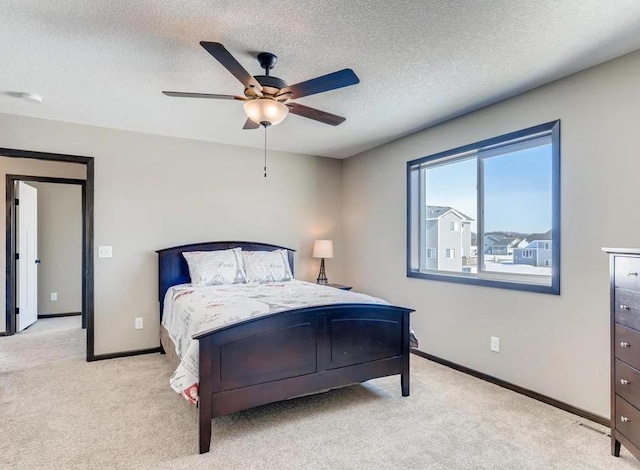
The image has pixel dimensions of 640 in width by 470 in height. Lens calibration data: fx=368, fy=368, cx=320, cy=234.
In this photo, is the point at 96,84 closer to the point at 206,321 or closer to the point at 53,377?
the point at 206,321

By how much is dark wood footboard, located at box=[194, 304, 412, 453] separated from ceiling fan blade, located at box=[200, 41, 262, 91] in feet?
4.78

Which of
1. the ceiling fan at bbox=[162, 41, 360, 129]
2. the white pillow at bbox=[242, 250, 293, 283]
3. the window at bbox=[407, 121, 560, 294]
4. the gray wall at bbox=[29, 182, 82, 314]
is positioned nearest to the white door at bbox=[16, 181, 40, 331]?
the gray wall at bbox=[29, 182, 82, 314]

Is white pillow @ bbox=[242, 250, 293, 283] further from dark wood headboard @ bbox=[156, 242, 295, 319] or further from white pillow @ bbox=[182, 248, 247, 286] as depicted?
dark wood headboard @ bbox=[156, 242, 295, 319]

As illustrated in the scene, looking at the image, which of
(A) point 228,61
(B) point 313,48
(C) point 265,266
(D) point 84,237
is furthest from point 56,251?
(B) point 313,48

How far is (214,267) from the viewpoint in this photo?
3.94 m

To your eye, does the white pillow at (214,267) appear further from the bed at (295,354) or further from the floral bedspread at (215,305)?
the bed at (295,354)

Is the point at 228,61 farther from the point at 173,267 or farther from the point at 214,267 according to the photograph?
the point at 173,267

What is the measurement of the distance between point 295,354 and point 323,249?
2.44 m

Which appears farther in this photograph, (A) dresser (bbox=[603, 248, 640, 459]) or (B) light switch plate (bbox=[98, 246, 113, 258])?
(B) light switch plate (bbox=[98, 246, 113, 258])

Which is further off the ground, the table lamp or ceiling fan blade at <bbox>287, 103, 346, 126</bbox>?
ceiling fan blade at <bbox>287, 103, 346, 126</bbox>

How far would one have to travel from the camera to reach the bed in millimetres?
2215

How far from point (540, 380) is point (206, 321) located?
254 centimetres

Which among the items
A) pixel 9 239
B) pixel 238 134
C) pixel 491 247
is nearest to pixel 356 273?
pixel 491 247

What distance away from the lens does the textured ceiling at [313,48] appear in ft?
6.28
